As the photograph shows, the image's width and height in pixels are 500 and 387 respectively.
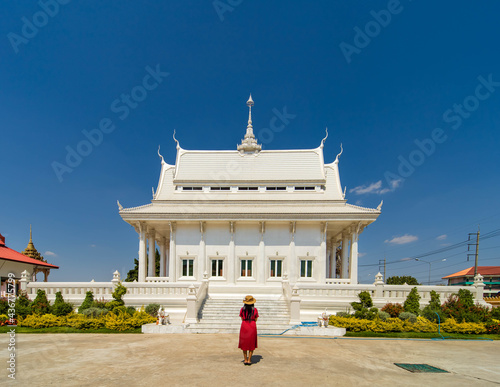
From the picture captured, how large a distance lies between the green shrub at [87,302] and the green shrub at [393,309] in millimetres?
15598

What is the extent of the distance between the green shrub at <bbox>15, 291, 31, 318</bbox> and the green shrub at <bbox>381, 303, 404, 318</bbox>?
18217mm

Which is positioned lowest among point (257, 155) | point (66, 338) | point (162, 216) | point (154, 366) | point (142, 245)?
point (66, 338)

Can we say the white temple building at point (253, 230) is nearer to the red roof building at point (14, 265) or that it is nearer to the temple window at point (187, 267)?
the temple window at point (187, 267)

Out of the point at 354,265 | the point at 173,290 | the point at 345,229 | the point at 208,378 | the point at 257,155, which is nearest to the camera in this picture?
the point at 208,378

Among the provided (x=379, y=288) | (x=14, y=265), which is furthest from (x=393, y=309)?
(x=14, y=265)

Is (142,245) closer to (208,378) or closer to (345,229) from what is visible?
(345,229)

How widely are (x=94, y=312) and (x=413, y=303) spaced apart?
640 inches

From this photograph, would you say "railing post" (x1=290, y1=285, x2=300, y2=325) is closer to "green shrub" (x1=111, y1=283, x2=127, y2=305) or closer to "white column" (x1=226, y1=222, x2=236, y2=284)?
"white column" (x1=226, y1=222, x2=236, y2=284)

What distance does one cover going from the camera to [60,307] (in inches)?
648

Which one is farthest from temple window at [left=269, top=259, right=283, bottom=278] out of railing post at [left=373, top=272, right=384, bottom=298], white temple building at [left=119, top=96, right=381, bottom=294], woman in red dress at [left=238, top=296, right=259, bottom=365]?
woman in red dress at [left=238, top=296, right=259, bottom=365]

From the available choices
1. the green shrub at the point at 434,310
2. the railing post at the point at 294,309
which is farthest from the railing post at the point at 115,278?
the green shrub at the point at 434,310

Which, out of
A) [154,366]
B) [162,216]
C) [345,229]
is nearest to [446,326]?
[345,229]

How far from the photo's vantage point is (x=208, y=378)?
7270mm

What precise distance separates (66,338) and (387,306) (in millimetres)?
15018
